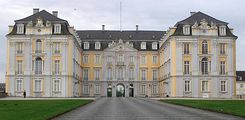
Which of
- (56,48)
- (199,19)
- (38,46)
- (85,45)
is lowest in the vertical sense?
(56,48)

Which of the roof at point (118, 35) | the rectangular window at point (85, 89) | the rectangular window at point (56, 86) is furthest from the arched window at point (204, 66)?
the rectangular window at point (85, 89)

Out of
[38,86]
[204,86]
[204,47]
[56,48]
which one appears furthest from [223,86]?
[38,86]

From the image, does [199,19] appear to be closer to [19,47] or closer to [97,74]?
[97,74]

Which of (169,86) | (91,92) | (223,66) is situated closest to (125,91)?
(91,92)

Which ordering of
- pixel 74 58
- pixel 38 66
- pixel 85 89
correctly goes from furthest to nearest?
pixel 85 89, pixel 74 58, pixel 38 66

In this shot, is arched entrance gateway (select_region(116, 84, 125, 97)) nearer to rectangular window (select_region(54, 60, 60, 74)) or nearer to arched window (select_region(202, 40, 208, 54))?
rectangular window (select_region(54, 60, 60, 74))

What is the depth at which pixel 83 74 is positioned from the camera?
116 metres

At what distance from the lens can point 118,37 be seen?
395ft

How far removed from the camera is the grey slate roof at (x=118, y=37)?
11694cm

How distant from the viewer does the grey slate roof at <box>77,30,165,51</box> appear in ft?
384

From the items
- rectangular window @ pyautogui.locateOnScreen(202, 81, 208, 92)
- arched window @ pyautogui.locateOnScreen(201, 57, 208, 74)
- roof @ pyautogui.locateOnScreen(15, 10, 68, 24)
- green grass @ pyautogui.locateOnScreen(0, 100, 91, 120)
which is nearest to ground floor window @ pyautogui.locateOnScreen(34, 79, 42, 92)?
roof @ pyautogui.locateOnScreen(15, 10, 68, 24)

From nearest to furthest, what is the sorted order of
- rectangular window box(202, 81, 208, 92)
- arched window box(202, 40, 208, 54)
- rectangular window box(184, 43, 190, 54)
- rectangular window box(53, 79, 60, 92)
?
rectangular window box(53, 79, 60, 92), rectangular window box(202, 81, 208, 92), rectangular window box(184, 43, 190, 54), arched window box(202, 40, 208, 54)

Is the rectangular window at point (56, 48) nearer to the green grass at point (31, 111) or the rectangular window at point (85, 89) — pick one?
the rectangular window at point (85, 89)

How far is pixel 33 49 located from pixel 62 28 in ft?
20.4
